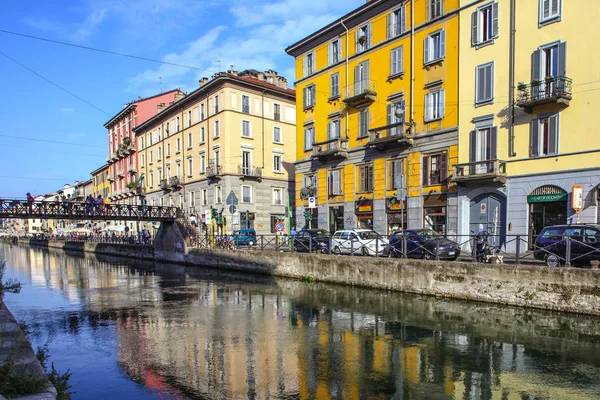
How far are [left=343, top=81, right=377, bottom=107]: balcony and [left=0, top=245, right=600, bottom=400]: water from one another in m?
16.5

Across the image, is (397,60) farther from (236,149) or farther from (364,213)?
(236,149)

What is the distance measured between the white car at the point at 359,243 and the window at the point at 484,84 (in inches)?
367

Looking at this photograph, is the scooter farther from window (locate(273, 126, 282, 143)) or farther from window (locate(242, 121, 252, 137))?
window (locate(273, 126, 282, 143))

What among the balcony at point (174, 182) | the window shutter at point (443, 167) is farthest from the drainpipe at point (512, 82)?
Answer: the balcony at point (174, 182)

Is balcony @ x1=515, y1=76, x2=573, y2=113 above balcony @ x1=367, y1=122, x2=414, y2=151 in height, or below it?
above

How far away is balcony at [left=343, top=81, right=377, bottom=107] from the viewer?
30266mm

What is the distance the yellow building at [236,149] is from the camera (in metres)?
41.9

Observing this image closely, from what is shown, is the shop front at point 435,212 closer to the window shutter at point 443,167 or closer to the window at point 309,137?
the window shutter at point 443,167

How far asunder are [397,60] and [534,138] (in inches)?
414

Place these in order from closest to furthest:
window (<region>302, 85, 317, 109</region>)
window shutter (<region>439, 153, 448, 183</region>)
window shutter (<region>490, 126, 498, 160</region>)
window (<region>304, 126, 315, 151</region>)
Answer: window shutter (<region>490, 126, 498, 160</region>) < window shutter (<region>439, 153, 448, 183</region>) < window (<region>302, 85, 317, 109</region>) < window (<region>304, 126, 315, 151</region>)

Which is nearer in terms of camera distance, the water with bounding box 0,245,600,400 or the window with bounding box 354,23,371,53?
the water with bounding box 0,245,600,400

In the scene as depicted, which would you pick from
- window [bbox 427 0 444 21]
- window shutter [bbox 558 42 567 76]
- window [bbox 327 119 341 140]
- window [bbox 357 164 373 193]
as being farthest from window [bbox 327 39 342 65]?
window shutter [bbox 558 42 567 76]

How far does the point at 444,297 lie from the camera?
51.1 ft

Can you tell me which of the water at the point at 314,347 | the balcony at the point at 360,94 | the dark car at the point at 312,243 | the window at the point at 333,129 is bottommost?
the water at the point at 314,347
